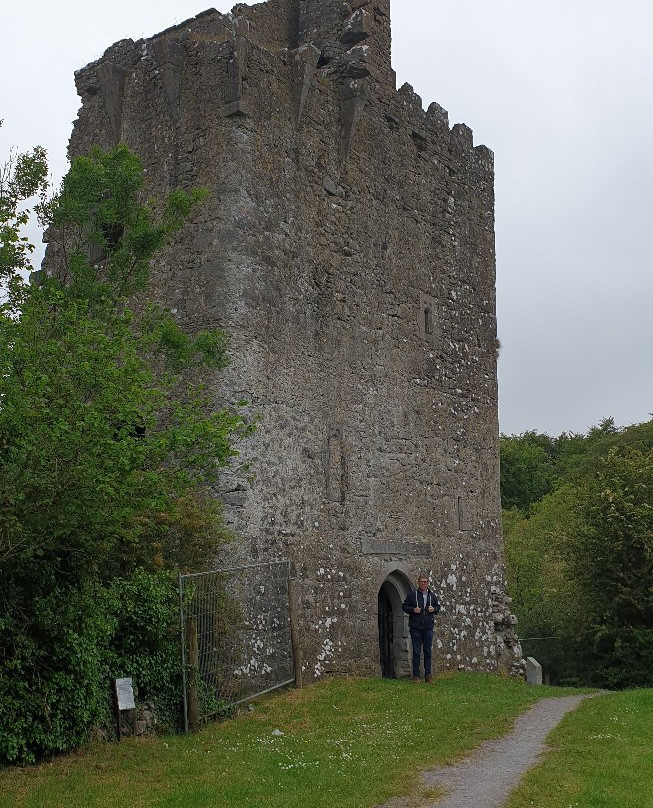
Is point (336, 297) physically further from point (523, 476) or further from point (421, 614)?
point (523, 476)

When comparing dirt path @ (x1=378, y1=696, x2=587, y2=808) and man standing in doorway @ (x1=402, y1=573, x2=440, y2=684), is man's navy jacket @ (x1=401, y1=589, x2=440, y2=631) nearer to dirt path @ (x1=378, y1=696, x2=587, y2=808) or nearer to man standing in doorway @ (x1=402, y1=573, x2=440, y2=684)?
man standing in doorway @ (x1=402, y1=573, x2=440, y2=684)

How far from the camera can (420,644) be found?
53.6 ft

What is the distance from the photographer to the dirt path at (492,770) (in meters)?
8.60

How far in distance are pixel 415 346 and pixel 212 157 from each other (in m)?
5.49

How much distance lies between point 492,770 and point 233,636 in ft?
15.0

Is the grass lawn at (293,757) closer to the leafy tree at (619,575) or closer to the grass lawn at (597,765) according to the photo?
the grass lawn at (597,765)

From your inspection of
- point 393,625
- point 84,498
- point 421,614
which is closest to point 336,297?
point 421,614

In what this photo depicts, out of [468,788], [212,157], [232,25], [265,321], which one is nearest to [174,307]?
[265,321]

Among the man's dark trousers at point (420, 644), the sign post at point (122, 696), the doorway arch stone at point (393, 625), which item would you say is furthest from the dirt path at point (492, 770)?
the doorway arch stone at point (393, 625)

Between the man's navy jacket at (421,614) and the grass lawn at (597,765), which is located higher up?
the man's navy jacket at (421,614)

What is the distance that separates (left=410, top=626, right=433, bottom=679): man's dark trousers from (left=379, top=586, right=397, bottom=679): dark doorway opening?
868mm

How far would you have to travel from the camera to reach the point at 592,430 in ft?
179

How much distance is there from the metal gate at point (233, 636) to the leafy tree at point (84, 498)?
0.29 m

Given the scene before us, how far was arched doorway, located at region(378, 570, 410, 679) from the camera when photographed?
17188mm
